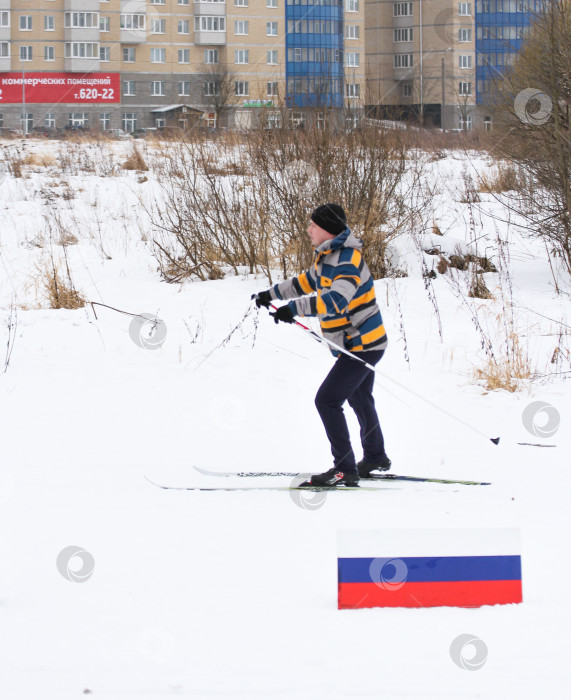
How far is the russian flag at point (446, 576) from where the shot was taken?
3.30m

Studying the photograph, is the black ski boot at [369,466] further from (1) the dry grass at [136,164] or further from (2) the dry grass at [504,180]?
(1) the dry grass at [136,164]

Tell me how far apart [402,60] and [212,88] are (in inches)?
952

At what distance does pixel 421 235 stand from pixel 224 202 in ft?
9.07

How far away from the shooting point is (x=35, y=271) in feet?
37.2

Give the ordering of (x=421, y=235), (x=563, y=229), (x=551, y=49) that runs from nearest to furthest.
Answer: (x=551, y=49) < (x=563, y=229) < (x=421, y=235)

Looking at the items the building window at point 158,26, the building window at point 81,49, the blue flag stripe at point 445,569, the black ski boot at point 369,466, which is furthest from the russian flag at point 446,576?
the building window at point 158,26

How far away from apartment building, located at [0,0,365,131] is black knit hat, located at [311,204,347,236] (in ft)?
171

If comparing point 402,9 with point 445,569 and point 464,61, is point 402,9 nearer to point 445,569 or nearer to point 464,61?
point 464,61

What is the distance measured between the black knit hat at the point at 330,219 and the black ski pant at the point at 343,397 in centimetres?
68

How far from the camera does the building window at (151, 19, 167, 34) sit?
195ft

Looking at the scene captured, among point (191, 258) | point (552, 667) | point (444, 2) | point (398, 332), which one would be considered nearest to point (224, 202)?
point (191, 258)

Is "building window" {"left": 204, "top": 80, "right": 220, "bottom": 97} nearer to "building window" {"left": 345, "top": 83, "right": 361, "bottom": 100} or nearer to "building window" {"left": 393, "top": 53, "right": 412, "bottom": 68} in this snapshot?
"building window" {"left": 393, "top": 53, "right": 412, "bottom": 68}

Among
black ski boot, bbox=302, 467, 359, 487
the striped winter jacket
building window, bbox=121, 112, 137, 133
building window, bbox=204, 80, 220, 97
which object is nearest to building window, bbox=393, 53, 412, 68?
building window, bbox=204, 80, 220, 97

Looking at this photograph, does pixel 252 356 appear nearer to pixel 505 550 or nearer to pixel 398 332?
pixel 398 332
